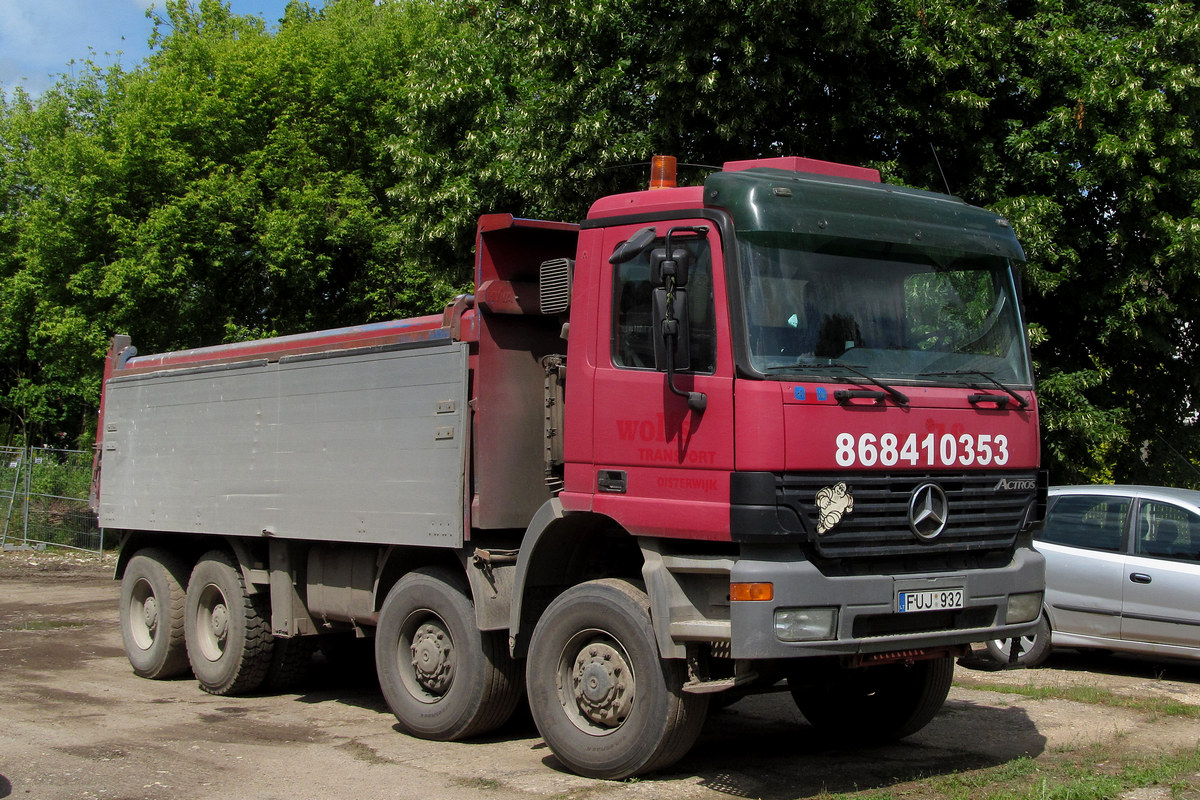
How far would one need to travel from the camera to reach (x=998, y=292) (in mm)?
6832

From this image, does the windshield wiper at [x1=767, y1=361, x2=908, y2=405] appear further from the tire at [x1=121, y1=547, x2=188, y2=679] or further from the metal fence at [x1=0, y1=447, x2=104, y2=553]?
the metal fence at [x1=0, y1=447, x2=104, y2=553]

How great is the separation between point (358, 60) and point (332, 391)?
21.6 m

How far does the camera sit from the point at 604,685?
20.9 feet

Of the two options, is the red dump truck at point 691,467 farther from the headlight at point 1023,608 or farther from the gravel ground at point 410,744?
the gravel ground at point 410,744

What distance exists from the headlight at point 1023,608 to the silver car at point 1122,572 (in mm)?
3713

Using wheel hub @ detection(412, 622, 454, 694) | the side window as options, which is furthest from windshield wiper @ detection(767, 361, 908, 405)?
wheel hub @ detection(412, 622, 454, 694)

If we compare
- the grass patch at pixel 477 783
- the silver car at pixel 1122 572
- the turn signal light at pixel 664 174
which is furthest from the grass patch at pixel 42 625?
Result: the silver car at pixel 1122 572

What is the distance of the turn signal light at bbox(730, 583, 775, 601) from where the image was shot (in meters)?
5.62

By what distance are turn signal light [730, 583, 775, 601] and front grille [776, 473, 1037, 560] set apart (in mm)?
312

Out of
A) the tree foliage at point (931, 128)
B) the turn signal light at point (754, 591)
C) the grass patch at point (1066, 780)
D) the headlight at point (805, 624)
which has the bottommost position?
the grass patch at point (1066, 780)

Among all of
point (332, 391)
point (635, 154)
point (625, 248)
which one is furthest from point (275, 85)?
point (625, 248)

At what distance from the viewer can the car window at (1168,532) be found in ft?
33.0

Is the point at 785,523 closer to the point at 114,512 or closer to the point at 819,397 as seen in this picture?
the point at 819,397

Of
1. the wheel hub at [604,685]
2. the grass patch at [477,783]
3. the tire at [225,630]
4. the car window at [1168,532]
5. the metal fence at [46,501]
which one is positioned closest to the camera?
the wheel hub at [604,685]
